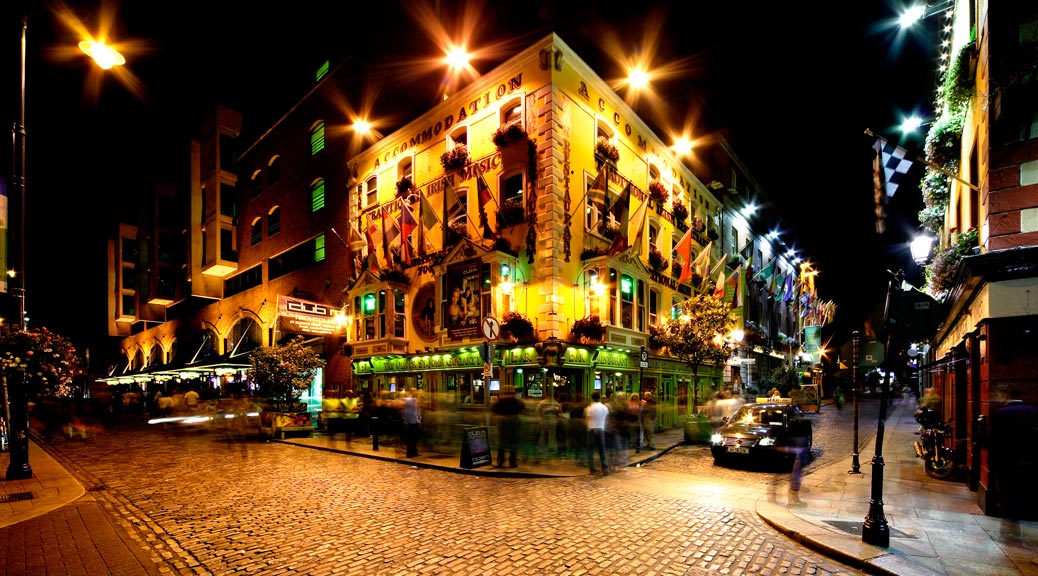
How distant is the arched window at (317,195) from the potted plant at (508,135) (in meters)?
14.5

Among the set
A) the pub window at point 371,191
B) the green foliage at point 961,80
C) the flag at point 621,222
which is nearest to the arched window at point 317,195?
the pub window at point 371,191

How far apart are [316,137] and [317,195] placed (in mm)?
3663

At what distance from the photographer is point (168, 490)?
986 cm

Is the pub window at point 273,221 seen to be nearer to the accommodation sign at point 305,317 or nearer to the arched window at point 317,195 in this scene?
the arched window at point 317,195

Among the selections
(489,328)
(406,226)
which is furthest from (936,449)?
(406,226)

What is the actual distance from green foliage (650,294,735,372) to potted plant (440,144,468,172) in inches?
425

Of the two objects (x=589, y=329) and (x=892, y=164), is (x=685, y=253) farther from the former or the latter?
(x=892, y=164)

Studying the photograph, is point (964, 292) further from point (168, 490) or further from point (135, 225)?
point (135, 225)

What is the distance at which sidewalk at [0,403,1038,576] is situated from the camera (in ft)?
18.7

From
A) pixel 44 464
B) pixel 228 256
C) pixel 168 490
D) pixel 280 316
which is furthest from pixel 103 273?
pixel 168 490

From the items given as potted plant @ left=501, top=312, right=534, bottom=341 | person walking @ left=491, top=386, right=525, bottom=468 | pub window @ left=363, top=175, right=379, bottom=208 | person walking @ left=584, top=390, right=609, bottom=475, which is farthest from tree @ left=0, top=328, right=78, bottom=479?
pub window @ left=363, top=175, right=379, bottom=208

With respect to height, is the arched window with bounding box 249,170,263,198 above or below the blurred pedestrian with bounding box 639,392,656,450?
above

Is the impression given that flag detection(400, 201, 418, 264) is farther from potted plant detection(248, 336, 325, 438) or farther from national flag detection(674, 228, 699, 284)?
national flag detection(674, 228, 699, 284)

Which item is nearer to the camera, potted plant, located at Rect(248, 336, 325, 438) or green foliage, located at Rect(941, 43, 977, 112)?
green foliage, located at Rect(941, 43, 977, 112)
